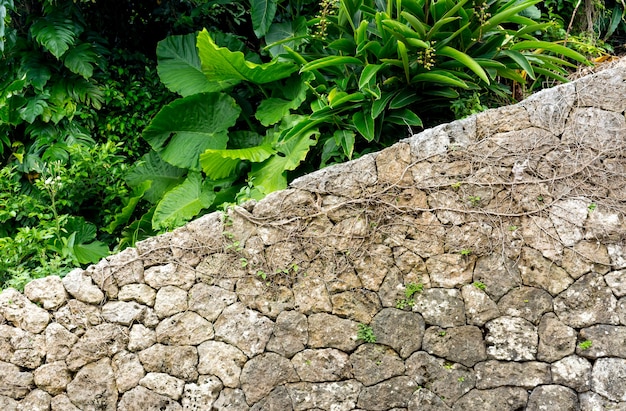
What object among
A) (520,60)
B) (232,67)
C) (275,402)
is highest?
(520,60)

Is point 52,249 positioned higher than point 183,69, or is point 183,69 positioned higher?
point 183,69

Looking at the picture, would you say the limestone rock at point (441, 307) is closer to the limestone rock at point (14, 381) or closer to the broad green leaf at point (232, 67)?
the broad green leaf at point (232, 67)

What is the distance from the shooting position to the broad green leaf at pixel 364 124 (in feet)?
15.4

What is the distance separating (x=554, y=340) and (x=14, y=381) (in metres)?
3.27

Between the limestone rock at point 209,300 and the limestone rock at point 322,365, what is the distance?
555 mm

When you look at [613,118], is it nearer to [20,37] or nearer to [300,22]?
[300,22]

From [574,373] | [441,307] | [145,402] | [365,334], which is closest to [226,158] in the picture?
[365,334]

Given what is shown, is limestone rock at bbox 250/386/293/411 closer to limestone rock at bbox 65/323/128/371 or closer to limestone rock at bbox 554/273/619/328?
limestone rock at bbox 65/323/128/371

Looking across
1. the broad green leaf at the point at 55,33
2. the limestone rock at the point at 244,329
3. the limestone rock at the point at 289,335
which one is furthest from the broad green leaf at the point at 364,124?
the broad green leaf at the point at 55,33

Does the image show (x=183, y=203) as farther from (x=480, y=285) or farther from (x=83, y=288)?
(x=480, y=285)

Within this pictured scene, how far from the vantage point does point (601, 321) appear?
403 cm

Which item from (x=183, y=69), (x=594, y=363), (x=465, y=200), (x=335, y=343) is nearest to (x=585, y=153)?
(x=465, y=200)

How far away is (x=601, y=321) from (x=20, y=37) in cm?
523

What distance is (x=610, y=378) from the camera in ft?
13.0
